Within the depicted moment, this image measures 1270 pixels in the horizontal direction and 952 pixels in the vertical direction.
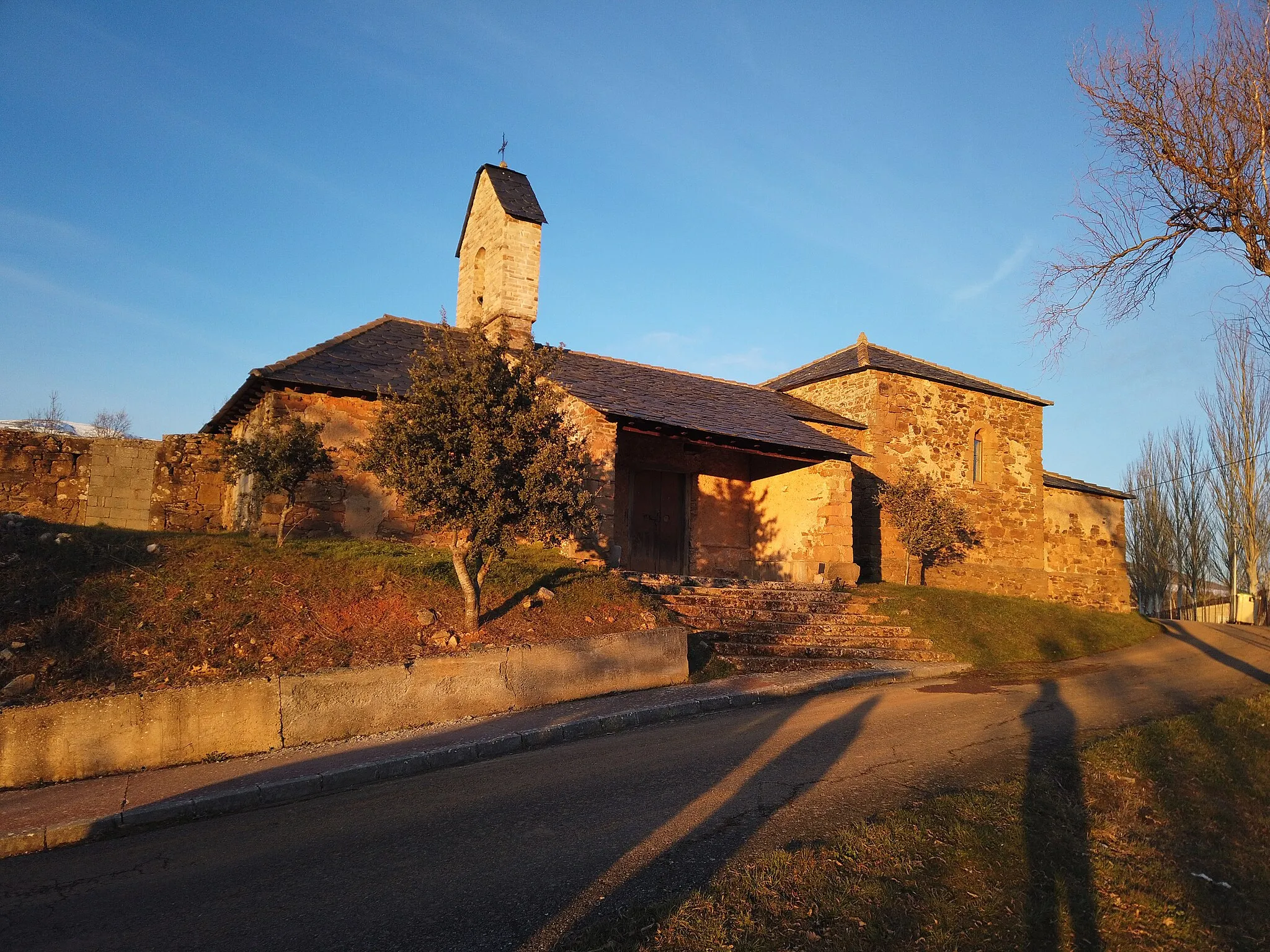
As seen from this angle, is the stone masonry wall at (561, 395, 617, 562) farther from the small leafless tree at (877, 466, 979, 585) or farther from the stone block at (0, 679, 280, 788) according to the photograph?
the small leafless tree at (877, 466, 979, 585)

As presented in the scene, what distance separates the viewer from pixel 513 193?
57.6ft

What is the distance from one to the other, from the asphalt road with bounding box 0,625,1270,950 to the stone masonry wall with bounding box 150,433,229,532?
37.6 ft

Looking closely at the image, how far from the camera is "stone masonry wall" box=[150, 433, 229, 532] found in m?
15.3

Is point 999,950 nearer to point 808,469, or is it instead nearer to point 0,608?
point 0,608

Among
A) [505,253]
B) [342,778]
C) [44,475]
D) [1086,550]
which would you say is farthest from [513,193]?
[1086,550]

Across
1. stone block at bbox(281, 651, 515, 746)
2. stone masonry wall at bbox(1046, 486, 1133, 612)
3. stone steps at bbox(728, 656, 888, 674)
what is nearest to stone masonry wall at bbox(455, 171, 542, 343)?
stone steps at bbox(728, 656, 888, 674)

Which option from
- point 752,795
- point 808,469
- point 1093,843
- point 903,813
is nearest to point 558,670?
point 752,795

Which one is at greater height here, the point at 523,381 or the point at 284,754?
the point at 523,381

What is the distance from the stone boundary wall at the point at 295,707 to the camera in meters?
6.45

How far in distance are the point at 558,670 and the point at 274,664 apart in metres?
2.88

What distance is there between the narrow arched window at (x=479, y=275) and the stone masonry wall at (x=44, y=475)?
8.14 m

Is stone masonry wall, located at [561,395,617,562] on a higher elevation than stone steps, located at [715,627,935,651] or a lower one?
higher

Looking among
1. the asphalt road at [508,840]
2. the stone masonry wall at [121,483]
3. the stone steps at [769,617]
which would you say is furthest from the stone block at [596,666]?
the stone masonry wall at [121,483]

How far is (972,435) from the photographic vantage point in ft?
72.3
